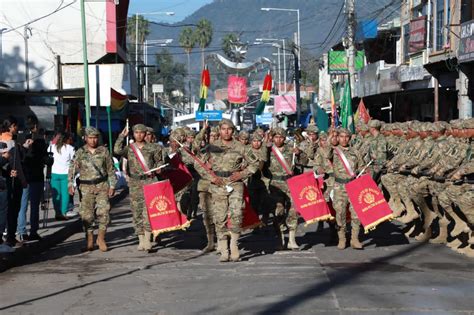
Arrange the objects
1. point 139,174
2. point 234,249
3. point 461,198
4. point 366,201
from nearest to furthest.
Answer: point 234,249 → point 461,198 → point 366,201 → point 139,174

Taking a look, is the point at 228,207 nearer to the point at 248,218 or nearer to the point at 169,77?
the point at 248,218

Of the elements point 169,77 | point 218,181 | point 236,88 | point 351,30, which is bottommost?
point 218,181

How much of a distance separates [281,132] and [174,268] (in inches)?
137

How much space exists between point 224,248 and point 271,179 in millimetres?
2049

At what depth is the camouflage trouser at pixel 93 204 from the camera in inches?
556

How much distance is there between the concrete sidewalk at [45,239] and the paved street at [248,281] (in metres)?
0.17

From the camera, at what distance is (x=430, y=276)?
11.3 metres

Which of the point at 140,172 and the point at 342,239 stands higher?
the point at 140,172

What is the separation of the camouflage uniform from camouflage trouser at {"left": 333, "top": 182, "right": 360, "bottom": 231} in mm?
2792

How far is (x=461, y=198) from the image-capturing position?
533 inches

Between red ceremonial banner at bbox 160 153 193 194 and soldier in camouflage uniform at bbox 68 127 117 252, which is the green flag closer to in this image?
red ceremonial banner at bbox 160 153 193 194

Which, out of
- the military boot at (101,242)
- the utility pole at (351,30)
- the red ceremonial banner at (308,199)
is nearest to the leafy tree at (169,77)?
the utility pole at (351,30)

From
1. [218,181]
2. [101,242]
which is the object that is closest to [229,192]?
[218,181]

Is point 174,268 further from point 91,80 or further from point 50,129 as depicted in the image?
point 50,129
